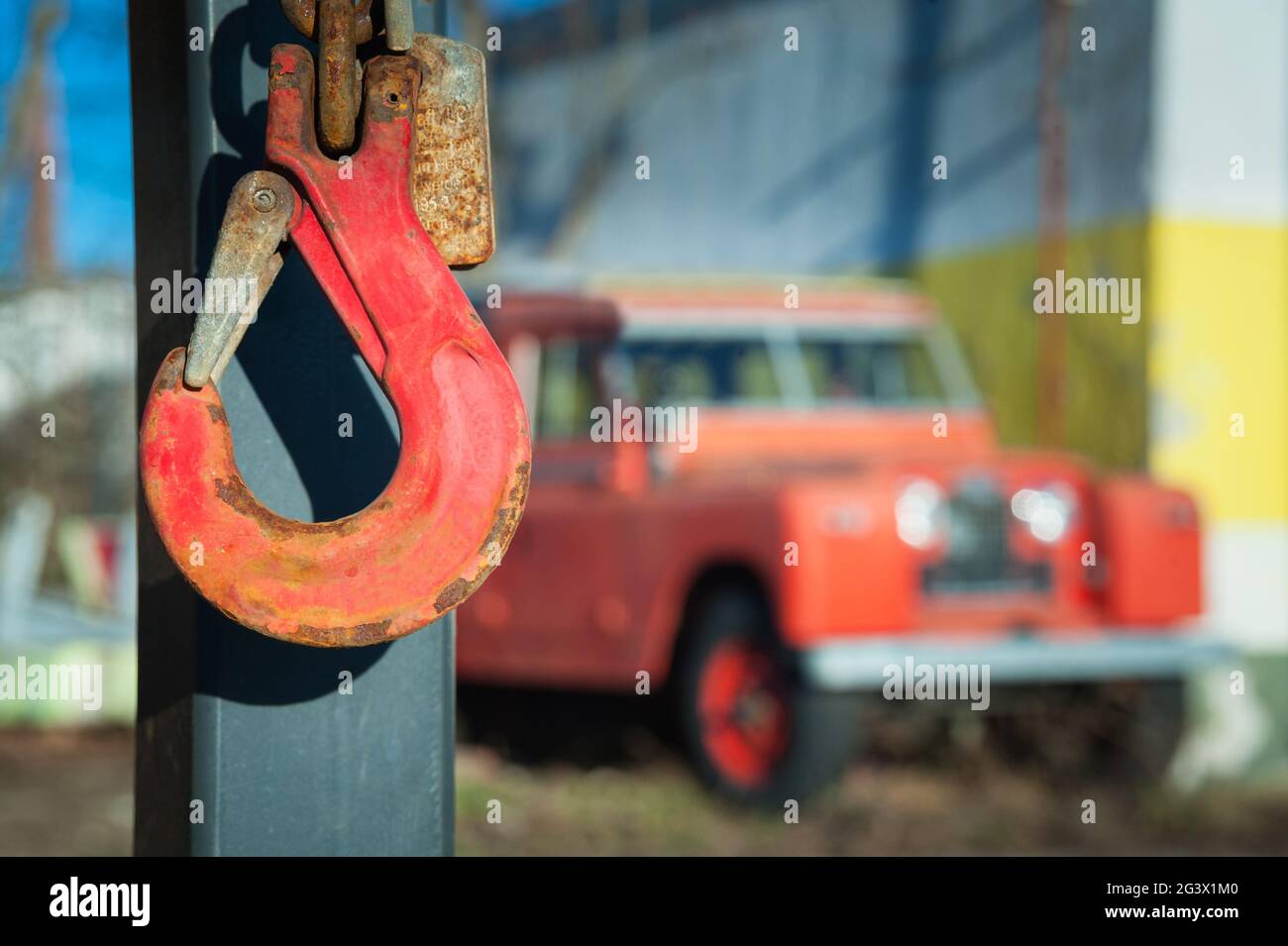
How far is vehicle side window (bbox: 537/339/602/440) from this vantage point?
20.1 ft

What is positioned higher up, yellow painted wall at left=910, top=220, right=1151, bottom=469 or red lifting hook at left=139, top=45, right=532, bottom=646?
yellow painted wall at left=910, top=220, right=1151, bottom=469

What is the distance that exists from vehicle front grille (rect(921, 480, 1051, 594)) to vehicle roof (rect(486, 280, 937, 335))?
4.03ft

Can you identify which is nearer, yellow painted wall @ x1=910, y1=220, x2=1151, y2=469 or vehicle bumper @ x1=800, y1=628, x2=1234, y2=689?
vehicle bumper @ x1=800, y1=628, x2=1234, y2=689

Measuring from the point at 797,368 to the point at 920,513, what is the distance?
1.21 meters

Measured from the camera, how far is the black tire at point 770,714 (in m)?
5.07

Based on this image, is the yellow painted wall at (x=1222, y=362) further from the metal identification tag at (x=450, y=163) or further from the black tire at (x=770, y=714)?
the metal identification tag at (x=450, y=163)

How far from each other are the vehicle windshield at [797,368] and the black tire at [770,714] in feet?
3.10

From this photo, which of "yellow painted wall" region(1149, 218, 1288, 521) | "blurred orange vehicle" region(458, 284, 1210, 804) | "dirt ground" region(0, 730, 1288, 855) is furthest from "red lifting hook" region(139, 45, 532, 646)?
"yellow painted wall" region(1149, 218, 1288, 521)

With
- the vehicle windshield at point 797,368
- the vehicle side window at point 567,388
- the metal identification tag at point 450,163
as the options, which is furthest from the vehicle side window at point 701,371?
the metal identification tag at point 450,163

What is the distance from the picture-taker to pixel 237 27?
107 cm

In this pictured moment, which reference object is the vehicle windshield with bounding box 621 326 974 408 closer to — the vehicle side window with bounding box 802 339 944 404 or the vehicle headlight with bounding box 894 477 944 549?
the vehicle side window with bounding box 802 339 944 404

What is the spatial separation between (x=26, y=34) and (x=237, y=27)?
27.3 feet

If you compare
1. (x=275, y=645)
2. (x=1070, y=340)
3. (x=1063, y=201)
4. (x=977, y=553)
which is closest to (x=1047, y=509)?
(x=977, y=553)
